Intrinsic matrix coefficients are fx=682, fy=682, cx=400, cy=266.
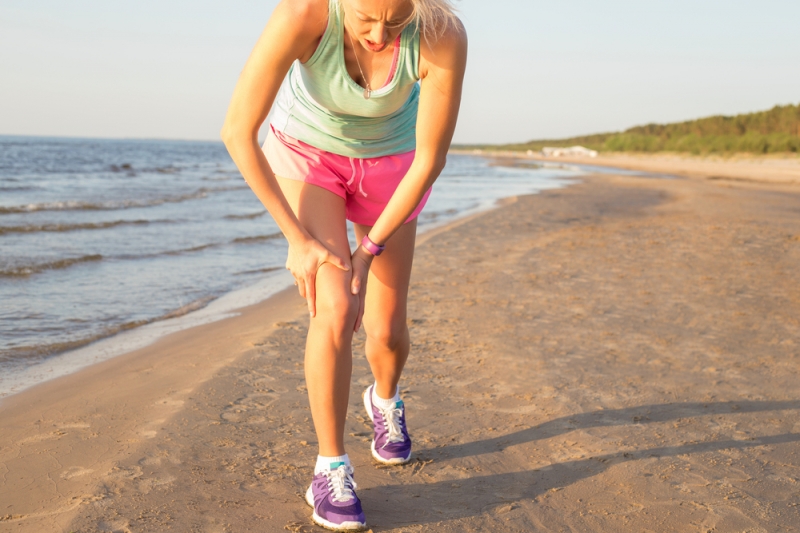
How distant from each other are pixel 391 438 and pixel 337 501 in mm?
542

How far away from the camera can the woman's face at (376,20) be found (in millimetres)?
2023

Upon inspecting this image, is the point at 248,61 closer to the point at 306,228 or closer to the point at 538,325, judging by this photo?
the point at 306,228

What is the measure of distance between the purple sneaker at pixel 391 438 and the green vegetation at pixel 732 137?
3622 cm

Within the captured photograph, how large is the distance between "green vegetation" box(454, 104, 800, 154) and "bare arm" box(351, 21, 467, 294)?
36.4m

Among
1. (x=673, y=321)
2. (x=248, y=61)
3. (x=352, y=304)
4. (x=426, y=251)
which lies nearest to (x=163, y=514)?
(x=352, y=304)

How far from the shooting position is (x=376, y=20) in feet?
6.75

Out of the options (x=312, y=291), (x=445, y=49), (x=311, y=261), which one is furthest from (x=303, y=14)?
(x=312, y=291)

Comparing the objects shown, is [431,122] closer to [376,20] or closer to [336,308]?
[376,20]

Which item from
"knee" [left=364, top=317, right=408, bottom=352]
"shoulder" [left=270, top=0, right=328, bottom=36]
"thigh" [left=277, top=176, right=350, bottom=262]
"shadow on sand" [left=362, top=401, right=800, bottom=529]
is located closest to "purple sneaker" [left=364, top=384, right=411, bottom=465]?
"shadow on sand" [left=362, top=401, right=800, bottom=529]

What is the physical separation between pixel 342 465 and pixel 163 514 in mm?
614

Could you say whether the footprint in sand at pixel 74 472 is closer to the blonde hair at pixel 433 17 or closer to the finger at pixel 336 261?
the finger at pixel 336 261

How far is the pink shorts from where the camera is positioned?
245cm

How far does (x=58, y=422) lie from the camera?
3.10 metres

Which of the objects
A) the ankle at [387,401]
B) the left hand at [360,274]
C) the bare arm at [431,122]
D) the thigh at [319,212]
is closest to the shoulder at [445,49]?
the bare arm at [431,122]
